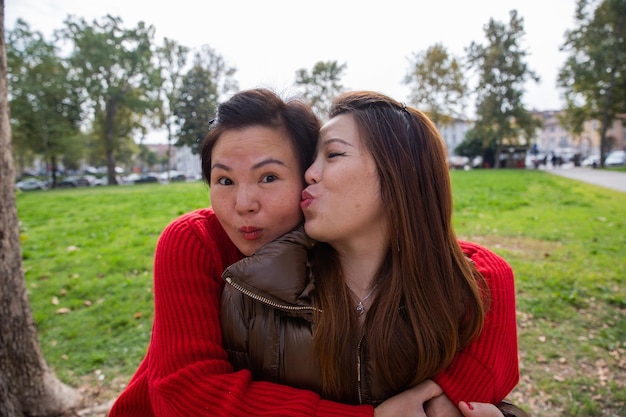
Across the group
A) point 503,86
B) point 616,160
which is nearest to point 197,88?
point 503,86

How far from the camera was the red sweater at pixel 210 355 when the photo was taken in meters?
1.48

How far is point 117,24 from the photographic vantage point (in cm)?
3841

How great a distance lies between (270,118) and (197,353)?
3.32 ft

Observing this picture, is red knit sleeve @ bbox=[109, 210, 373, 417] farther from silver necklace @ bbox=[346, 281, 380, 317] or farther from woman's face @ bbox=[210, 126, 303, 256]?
silver necklace @ bbox=[346, 281, 380, 317]

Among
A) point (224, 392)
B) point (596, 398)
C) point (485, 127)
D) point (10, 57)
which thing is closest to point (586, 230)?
point (596, 398)

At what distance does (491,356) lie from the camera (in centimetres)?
175

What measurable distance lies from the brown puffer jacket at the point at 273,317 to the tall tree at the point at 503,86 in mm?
42434

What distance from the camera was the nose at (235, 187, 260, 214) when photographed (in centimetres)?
173

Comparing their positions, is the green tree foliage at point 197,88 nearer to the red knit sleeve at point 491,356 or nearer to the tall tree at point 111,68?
the tall tree at point 111,68

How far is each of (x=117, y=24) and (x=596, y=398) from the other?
44.4 metres

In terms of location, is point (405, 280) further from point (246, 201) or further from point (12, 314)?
point (12, 314)

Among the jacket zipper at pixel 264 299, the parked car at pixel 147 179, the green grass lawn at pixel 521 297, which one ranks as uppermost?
the jacket zipper at pixel 264 299

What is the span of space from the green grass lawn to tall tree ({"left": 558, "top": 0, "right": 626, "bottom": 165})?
30.0 m

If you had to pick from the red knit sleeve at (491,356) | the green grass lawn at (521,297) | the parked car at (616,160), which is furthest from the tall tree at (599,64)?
the red knit sleeve at (491,356)
